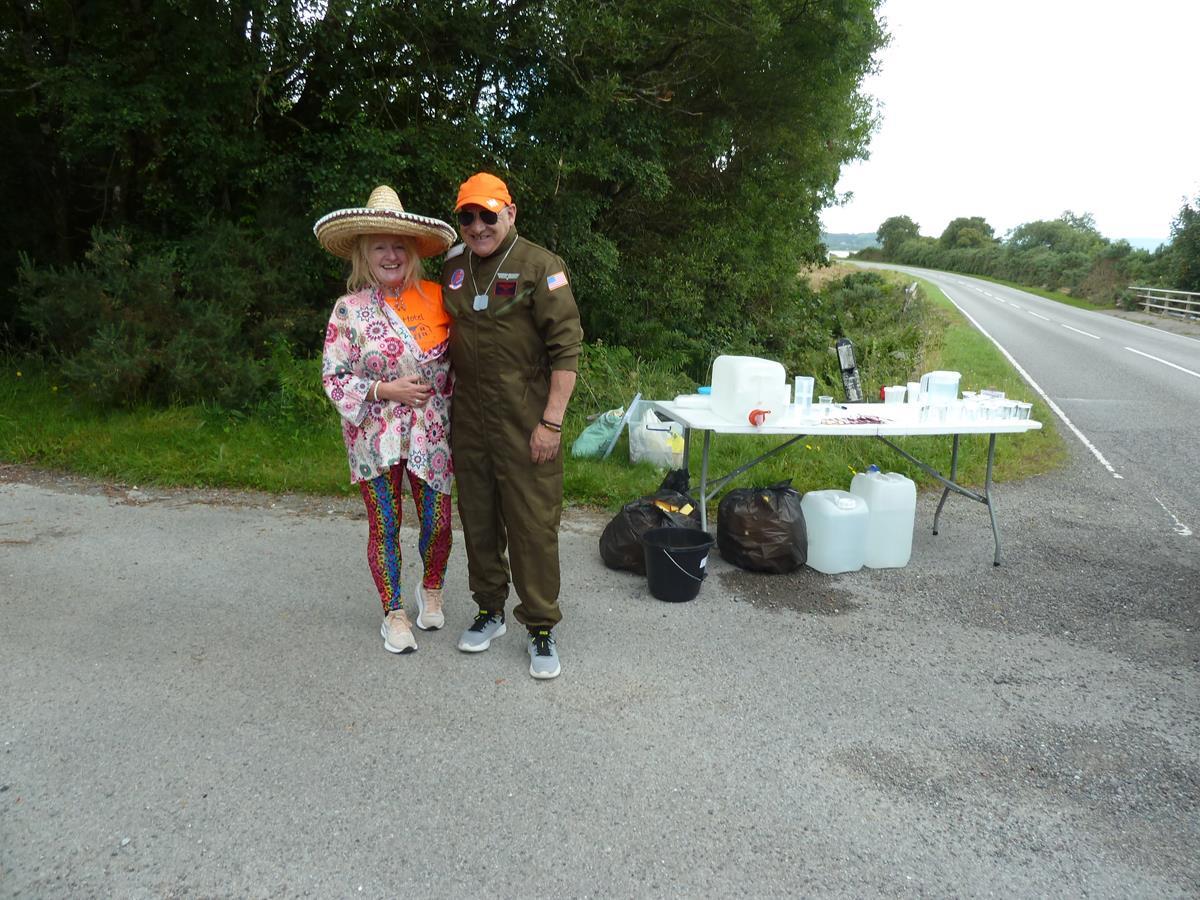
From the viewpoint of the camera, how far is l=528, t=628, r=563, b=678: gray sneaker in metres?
3.76

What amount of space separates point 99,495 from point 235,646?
10.1ft

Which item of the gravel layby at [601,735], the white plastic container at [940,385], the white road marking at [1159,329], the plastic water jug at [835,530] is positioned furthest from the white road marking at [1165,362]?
the plastic water jug at [835,530]

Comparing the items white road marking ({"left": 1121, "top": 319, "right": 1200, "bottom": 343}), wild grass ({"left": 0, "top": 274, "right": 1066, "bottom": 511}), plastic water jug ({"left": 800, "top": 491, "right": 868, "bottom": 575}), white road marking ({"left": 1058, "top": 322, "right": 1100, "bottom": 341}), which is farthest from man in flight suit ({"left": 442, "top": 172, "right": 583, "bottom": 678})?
white road marking ({"left": 1121, "top": 319, "right": 1200, "bottom": 343})

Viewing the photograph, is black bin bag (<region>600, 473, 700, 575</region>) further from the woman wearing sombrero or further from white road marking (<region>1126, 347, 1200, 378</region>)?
white road marking (<region>1126, 347, 1200, 378</region>)

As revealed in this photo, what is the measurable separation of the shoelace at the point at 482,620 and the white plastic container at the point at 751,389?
1.98 m

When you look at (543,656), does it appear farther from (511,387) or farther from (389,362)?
(389,362)

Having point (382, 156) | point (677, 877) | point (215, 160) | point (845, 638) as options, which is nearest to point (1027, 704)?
point (845, 638)

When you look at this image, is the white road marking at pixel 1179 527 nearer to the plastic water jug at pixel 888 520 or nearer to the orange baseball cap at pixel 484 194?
the plastic water jug at pixel 888 520

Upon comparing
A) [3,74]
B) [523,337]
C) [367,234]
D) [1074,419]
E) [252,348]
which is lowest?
[1074,419]

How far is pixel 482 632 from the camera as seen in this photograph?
4031 millimetres

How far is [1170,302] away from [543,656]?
35743 millimetres

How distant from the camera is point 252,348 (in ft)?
28.9

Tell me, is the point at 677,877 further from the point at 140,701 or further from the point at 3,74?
the point at 3,74

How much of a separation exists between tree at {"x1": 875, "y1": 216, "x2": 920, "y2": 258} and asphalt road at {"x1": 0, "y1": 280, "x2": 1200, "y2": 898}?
94055 millimetres
